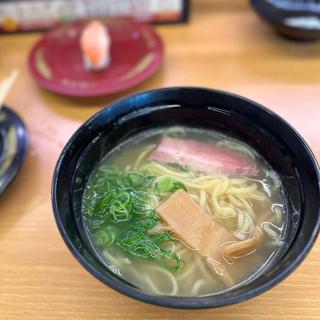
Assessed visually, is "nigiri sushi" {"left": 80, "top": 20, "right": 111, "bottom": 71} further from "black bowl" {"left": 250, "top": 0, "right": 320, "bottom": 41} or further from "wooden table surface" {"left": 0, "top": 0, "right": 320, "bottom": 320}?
"black bowl" {"left": 250, "top": 0, "right": 320, "bottom": 41}

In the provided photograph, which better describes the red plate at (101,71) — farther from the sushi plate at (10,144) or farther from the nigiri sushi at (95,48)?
the sushi plate at (10,144)

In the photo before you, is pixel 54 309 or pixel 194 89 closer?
pixel 54 309

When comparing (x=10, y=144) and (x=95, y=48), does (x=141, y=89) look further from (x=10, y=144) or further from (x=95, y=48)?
(x=10, y=144)

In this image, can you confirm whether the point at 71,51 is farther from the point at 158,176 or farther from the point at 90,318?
the point at 90,318

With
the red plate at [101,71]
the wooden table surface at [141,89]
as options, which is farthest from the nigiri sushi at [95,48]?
the wooden table surface at [141,89]

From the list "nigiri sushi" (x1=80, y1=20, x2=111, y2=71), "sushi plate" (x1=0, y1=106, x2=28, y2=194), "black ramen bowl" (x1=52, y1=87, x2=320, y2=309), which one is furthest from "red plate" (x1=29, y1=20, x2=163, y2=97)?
"black ramen bowl" (x1=52, y1=87, x2=320, y2=309)

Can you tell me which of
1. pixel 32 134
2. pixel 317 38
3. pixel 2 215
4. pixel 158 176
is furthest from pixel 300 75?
pixel 2 215
